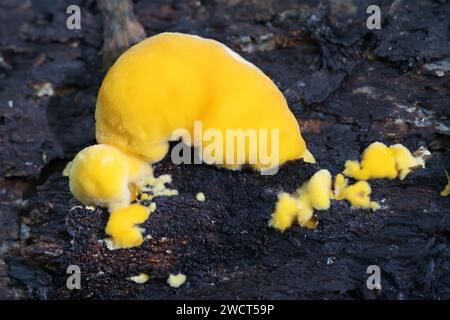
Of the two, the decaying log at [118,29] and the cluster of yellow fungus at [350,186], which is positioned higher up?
the decaying log at [118,29]

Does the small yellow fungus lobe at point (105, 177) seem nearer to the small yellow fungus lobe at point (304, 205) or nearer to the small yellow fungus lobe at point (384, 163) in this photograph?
the small yellow fungus lobe at point (304, 205)

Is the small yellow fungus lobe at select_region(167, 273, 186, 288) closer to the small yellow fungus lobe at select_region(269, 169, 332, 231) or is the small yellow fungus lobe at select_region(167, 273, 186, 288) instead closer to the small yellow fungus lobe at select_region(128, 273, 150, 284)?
the small yellow fungus lobe at select_region(128, 273, 150, 284)

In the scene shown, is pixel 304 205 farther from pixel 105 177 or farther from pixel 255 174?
pixel 105 177

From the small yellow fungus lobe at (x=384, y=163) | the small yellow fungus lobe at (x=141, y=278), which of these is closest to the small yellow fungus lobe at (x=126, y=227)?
the small yellow fungus lobe at (x=141, y=278)

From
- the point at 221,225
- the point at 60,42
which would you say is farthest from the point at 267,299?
the point at 60,42

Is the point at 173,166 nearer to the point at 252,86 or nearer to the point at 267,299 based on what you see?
the point at 252,86

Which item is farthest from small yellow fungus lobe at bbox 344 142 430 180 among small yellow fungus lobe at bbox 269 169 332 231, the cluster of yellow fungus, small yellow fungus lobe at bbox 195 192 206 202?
small yellow fungus lobe at bbox 195 192 206 202

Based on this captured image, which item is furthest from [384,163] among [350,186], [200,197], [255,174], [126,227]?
[126,227]
